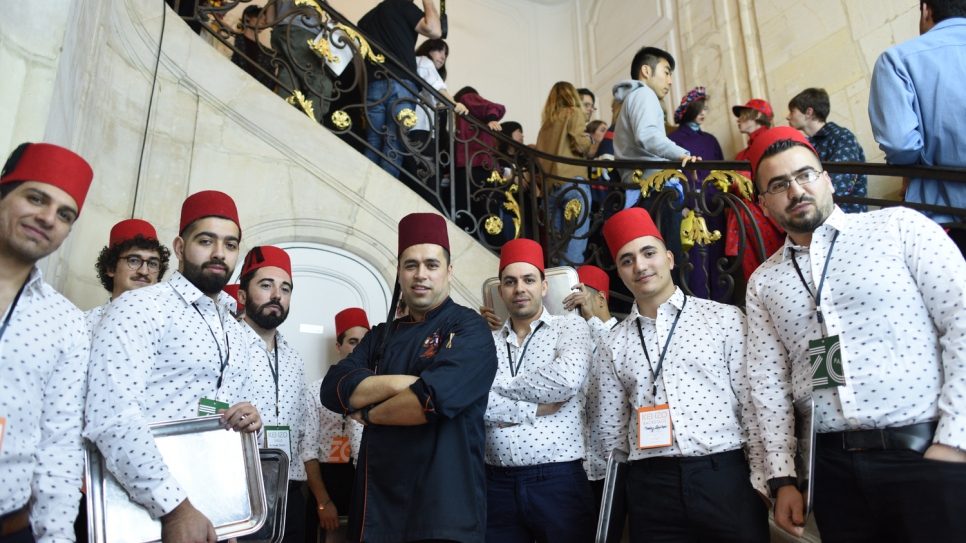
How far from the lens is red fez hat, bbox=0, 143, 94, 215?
179 cm

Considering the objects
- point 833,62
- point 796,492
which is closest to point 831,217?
point 796,492

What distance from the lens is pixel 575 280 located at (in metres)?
3.52

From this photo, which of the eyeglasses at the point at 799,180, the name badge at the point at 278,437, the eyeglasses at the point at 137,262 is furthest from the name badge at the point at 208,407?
the eyeglasses at the point at 799,180

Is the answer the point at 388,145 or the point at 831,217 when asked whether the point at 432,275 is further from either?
the point at 388,145

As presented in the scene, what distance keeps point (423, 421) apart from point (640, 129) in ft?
9.31

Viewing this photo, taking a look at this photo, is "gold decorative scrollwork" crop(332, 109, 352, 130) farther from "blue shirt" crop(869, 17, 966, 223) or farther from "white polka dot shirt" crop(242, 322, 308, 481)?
"blue shirt" crop(869, 17, 966, 223)

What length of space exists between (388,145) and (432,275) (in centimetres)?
267

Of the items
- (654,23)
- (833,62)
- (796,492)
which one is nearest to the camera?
(796,492)

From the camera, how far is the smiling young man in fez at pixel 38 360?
160cm

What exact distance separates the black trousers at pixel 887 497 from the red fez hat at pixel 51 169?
2121 millimetres

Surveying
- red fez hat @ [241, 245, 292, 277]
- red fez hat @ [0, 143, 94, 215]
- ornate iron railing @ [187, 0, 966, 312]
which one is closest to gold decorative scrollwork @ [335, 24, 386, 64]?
ornate iron railing @ [187, 0, 966, 312]

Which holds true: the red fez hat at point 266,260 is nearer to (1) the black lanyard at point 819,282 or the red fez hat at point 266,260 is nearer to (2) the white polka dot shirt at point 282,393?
(2) the white polka dot shirt at point 282,393

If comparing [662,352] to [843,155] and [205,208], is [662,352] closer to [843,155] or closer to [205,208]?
[205,208]

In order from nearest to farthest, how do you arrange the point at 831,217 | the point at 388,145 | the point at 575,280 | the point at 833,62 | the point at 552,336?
the point at 831,217
the point at 552,336
the point at 575,280
the point at 388,145
the point at 833,62
